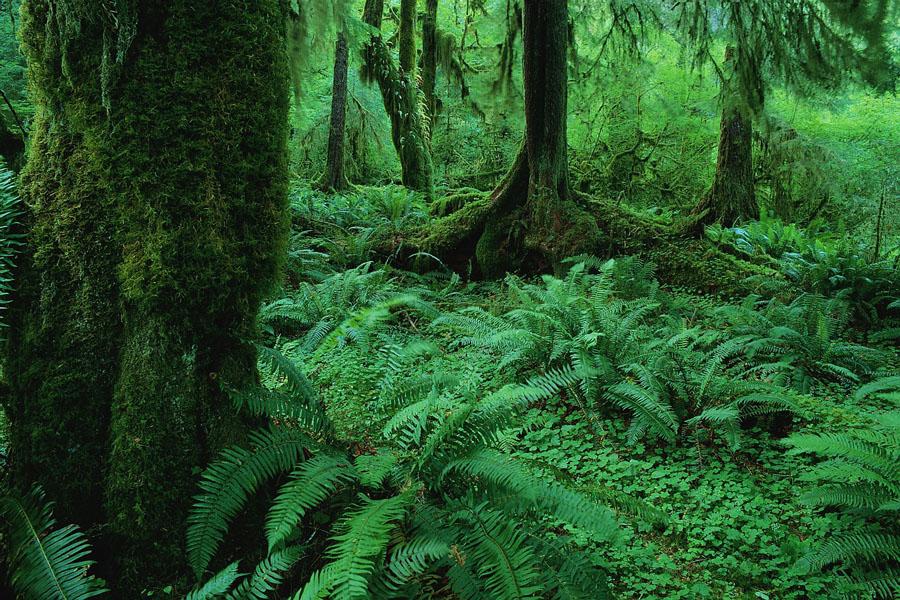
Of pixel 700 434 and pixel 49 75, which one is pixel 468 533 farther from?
pixel 49 75

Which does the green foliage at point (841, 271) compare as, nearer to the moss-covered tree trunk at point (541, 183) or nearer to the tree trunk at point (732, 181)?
the tree trunk at point (732, 181)

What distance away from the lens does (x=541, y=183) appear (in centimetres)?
635

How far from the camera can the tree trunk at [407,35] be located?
10.9 meters

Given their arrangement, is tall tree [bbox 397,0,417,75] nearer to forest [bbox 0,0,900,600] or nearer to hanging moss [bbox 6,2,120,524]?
forest [bbox 0,0,900,600]

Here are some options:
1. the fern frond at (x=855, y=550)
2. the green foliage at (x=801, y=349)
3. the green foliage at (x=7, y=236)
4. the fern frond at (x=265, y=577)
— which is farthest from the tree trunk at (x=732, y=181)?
the green foliage at (x=7, y=236)

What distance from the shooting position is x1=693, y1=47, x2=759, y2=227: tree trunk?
7.17 meters

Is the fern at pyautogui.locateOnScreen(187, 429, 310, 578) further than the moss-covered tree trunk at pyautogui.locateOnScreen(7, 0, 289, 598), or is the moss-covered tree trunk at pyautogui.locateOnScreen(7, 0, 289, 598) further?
the moss-covered tree trunk at pyautogui.locateOnScreen(7, 0, 289, 598)

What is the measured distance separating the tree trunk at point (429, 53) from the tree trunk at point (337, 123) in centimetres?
233

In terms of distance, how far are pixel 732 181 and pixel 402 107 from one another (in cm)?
596

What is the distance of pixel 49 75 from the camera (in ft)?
6.40

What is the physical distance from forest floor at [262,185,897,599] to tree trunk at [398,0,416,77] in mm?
8573

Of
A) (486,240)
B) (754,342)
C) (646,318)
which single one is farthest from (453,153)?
(754,342)

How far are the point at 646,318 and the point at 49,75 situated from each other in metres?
4.50

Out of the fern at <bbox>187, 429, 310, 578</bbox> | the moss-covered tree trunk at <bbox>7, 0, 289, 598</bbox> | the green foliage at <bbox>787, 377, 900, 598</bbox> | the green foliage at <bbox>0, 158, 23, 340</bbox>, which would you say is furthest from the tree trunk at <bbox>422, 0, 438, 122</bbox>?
the fern at <bbox>187, 429, 310, 578</bbox>
